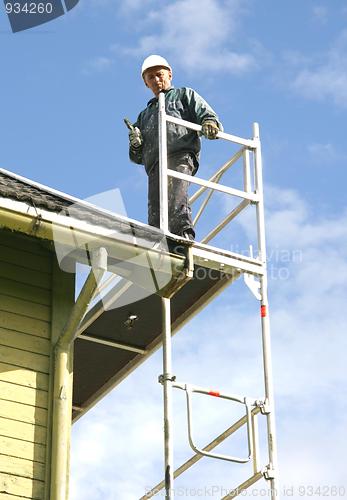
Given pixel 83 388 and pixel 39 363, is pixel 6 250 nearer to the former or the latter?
pixel 39 363

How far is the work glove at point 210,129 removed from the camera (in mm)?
10789

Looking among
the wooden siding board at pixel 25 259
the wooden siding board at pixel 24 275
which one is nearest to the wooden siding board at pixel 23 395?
the wooden siding board at pixel 24 275

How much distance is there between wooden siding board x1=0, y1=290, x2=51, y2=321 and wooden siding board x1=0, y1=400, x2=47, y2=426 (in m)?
0.78

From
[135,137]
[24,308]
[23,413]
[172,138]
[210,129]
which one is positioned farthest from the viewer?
[135,137]

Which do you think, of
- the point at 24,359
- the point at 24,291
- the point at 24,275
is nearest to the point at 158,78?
the point at 24,275

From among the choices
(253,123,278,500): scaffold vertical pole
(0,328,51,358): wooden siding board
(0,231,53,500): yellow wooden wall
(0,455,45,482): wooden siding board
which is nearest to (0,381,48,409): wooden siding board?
(0,231,53,500): yellow wooden wall

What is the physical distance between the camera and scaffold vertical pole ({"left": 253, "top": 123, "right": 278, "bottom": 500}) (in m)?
9.58

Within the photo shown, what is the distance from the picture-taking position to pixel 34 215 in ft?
29.7

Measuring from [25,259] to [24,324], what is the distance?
0.61 metres

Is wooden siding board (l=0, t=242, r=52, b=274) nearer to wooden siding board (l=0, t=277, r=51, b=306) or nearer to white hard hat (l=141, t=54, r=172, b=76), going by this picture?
wooden siding board (l=0, t=277, r=51, b=306)

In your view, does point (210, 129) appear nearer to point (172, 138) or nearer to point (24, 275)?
point (172, 138)

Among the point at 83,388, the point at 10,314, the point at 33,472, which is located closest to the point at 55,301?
the point at 10,314

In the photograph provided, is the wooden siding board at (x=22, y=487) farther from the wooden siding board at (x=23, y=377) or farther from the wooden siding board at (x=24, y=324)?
the wooden siding board at (x=24, y=324)

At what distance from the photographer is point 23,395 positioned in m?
9.13
